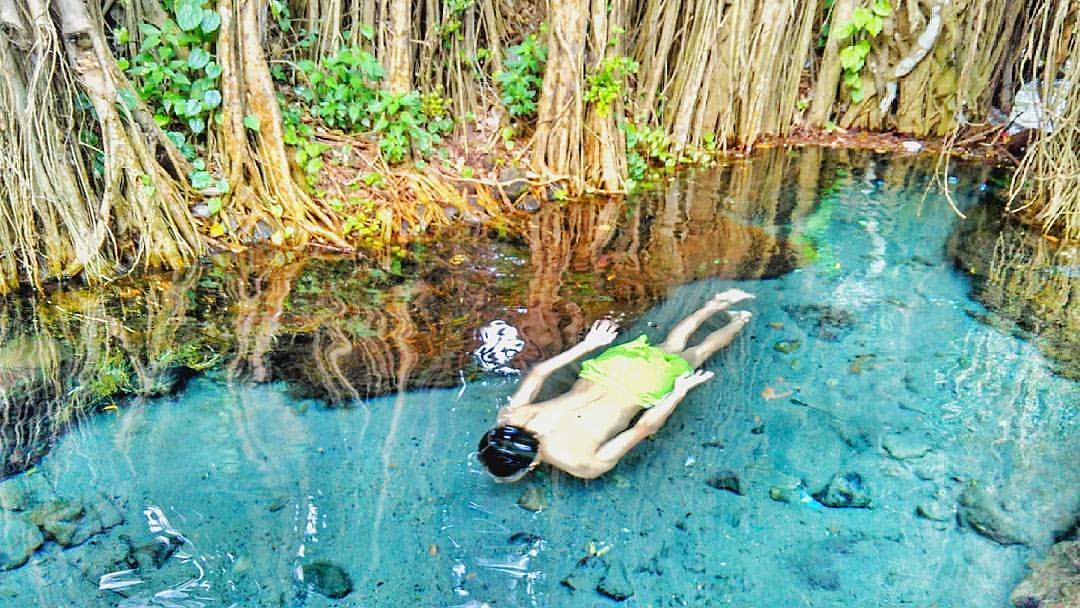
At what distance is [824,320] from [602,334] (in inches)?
44.0

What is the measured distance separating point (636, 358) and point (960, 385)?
4.54 ft

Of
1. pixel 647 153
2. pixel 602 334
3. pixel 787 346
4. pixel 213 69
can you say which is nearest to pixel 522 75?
pixel 647 153

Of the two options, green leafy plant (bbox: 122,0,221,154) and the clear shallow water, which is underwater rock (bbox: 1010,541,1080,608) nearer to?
the clear shallow water

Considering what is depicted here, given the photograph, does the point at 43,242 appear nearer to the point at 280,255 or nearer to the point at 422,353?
the point at 280,255

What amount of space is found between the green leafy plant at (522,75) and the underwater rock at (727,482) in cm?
347

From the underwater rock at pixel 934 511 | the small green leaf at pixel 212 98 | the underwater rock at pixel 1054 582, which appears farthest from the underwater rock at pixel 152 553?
the small green leaf at pixel 212 98

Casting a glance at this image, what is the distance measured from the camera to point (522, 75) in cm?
561

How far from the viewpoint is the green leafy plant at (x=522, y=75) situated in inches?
219

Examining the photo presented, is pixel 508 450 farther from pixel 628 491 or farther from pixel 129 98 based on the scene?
pixel 129 98

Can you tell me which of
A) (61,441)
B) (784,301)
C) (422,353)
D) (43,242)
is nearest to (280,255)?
(43,242)

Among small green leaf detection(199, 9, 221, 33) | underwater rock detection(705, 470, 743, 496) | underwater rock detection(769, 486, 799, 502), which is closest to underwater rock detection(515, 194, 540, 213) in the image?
small green leaf detection(199, 9, 221, 33)

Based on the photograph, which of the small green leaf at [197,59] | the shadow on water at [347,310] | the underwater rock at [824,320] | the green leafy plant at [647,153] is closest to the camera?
the shadow on water at [347,310]

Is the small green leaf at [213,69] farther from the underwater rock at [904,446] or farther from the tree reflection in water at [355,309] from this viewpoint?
the underwater rock at [904,446]

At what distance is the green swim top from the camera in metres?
3.11
